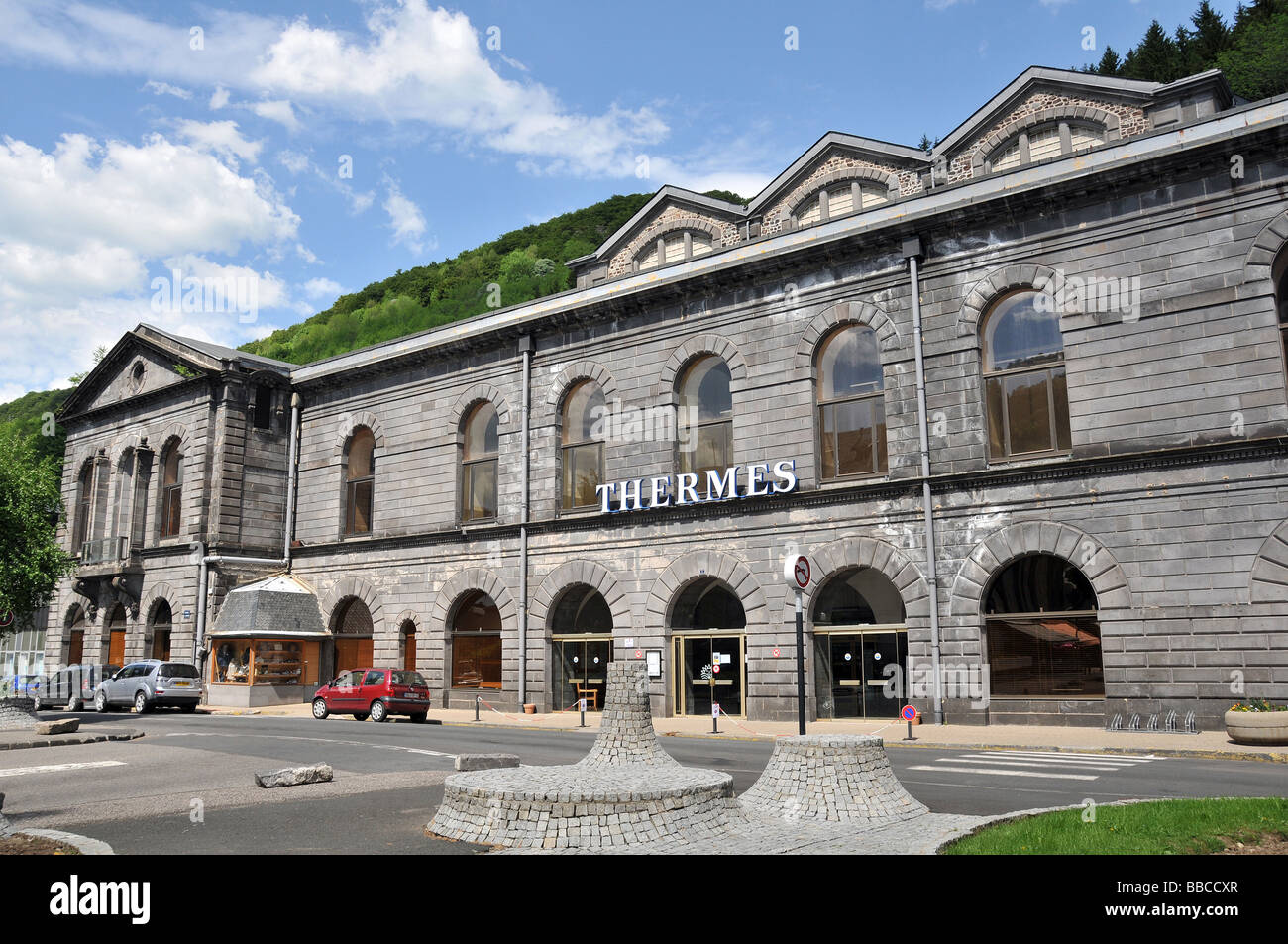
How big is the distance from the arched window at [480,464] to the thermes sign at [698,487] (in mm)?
5350

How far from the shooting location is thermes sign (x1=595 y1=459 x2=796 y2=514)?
2786 cm

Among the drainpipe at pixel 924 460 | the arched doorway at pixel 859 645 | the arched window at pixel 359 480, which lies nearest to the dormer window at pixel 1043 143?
the drainpipe at pixel 924 460

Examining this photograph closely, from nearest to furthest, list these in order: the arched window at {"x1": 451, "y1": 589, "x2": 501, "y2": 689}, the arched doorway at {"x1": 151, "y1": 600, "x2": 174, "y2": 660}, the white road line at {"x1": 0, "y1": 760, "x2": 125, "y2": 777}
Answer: the white road line at {"x1": 0, "y1": 760, "x2": 125, "y2": 777} < the arched window at {"x1": 451, "y1": 589, "x2": 501, "y2": 689} < the arched doorway at {"x1": 151, "y1": 600, "x2": 174, "y2": 660}

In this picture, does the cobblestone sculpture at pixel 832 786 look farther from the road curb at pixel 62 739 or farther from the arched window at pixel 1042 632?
the road curb at pixel 62 739

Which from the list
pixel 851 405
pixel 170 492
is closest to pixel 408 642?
pixel 170 492

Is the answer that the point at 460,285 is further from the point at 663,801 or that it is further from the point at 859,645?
the point at 663,801

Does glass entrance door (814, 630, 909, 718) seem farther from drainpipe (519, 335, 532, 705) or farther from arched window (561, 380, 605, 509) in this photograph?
drainpipe (519, 335, 532, 705)

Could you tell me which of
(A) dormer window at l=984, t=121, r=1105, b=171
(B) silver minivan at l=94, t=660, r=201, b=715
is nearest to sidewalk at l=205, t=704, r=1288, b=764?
(B) silver minivan at l=94, t=660, r=201, b=715

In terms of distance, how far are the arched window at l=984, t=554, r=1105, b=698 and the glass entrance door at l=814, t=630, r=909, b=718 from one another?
2.40m

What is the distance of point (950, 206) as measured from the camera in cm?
2592

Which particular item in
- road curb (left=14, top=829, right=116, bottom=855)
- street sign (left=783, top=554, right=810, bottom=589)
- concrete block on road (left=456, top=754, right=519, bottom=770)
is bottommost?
road curb (left=14, top=829, right=116, bottom=855)

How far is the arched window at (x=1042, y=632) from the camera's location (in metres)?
23.4
